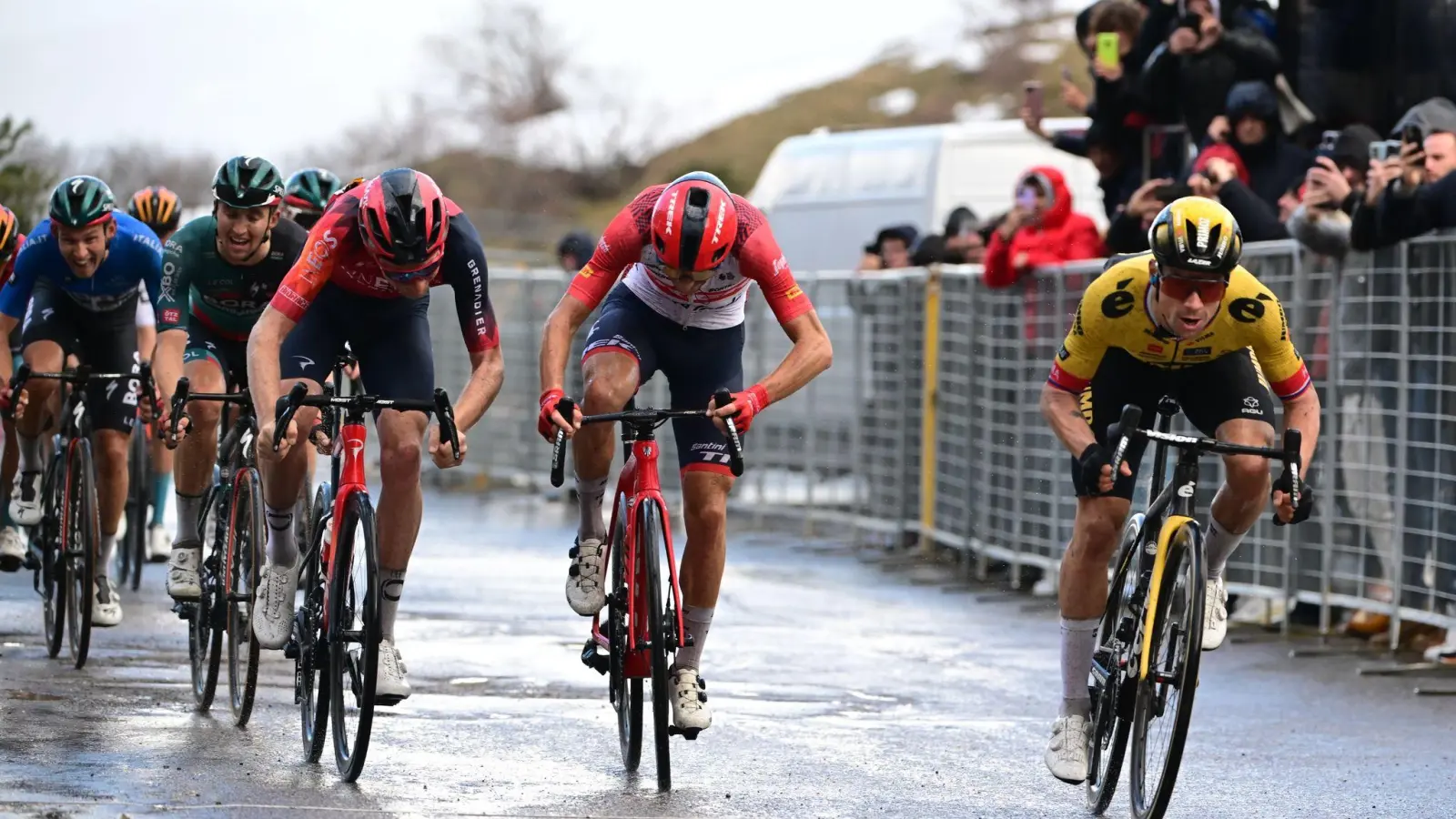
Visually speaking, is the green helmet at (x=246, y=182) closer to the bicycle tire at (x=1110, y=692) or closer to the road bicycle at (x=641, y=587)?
the road bicycle at (x=641, y=587)

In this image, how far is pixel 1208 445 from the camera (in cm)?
693

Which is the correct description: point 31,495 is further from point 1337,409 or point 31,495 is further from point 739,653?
point 1337,409

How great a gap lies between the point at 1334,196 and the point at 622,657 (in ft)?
16.2

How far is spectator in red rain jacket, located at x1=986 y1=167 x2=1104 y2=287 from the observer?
1397 centimetres

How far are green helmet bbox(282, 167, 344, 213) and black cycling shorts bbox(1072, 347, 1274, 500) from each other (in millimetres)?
5189

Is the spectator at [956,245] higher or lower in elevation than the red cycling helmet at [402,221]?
higher

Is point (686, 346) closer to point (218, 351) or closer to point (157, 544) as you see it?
point (218, 351)

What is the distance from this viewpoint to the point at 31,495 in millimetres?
11305

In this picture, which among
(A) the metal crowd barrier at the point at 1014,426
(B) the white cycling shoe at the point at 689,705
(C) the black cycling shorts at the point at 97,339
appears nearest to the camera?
(B) the white cycling shoe at the point at 689,705

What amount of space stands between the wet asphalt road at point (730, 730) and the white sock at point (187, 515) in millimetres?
615

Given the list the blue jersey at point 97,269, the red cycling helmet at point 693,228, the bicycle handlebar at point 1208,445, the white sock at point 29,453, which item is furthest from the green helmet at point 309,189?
the bicycle handlebar at point 1208,445

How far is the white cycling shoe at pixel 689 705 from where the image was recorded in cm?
777

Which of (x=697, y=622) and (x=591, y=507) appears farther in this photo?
(x=591, y=507)

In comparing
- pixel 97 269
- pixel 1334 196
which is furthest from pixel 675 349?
pixel 1334 196
